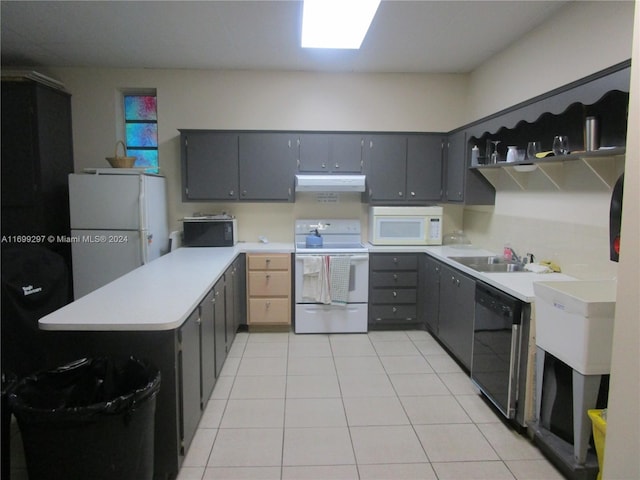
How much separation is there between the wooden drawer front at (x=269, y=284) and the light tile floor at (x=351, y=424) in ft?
2.03

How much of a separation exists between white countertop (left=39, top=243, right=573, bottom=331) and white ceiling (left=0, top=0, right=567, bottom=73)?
190 centimetres

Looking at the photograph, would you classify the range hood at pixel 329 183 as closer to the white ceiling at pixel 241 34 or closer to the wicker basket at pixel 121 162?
the white ceiling at pixel 241 34

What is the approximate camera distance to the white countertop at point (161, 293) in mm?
1751

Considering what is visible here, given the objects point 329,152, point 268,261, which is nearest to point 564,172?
point 329,152

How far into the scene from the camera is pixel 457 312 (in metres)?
3.17

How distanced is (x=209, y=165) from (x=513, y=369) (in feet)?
10.7

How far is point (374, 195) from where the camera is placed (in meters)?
4.14

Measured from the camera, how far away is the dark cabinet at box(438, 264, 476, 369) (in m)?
2.95

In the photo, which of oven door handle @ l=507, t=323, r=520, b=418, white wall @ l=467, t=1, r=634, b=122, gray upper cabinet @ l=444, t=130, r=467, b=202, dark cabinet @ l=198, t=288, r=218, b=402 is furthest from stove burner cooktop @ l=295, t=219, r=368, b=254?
oven door handle @ l=507, t=323, r=520, b=418

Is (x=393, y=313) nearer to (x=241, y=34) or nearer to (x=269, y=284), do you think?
(x=269, y=284)

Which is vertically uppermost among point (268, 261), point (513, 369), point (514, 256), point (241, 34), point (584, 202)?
point (241, 34)

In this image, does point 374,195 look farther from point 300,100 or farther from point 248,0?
point 248,0

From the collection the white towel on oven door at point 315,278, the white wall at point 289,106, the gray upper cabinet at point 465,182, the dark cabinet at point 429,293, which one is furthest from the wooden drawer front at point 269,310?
the gray upper cabinet at point 465,182

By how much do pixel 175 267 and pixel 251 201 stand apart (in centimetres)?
130
